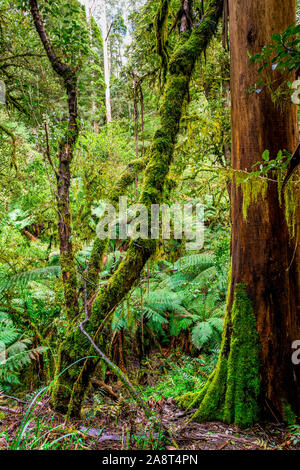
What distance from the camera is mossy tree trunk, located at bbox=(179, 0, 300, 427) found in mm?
2082

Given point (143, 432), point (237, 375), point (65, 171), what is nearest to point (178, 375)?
point (237, 375)

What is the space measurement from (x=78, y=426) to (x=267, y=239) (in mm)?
2166

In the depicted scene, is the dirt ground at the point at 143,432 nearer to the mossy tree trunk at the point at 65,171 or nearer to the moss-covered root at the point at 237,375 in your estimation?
the moss-covered root at the point at 237,375

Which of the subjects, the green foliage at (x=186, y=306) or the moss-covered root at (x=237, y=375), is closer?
the moss-covered root at (x=237, y=375)

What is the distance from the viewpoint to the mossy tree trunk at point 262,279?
6.83 ft

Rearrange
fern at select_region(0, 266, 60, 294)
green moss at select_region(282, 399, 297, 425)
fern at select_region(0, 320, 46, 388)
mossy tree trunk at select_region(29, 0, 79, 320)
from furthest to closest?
fern at select_region(0, 266, 60, 294)
fern at select_region(0, 320, 46, 388)
mossy tree trunk at select_region(29, 0, 79, 320)
green moss at select_region(282, 399, 297, 425)

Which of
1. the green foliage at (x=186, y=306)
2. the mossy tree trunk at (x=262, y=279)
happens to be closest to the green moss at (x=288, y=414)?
the mossy tree trunk at (x=262, y=279)

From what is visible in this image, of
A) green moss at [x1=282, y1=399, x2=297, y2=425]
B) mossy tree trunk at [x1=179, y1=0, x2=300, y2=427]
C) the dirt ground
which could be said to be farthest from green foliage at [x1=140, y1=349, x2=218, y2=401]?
green moss at [x1=282, y1=399, x2=297, y2=425]

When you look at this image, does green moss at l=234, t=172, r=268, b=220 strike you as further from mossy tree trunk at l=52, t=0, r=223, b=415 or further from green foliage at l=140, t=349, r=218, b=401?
green foliage at l=140, t=349, r=218, b=401

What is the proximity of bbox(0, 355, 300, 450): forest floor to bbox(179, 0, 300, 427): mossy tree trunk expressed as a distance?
13cm

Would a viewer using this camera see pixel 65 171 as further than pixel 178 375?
No

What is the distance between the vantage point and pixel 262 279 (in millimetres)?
2146

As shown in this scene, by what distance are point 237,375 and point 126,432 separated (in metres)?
0.97

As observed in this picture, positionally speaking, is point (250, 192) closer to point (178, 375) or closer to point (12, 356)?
point (178, 375)
